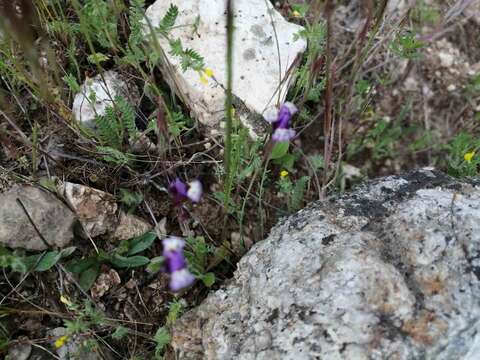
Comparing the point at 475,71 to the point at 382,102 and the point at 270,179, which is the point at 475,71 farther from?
the point at 270,179

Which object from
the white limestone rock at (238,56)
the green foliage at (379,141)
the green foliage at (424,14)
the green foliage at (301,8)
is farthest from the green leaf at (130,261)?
the green foliage at (424,14)

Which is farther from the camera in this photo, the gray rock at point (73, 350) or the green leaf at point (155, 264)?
the green leaf at point (155, 264)

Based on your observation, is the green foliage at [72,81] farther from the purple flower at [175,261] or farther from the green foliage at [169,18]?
the purple flower at [175,261]

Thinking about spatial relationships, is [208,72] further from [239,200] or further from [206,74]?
[239,200]

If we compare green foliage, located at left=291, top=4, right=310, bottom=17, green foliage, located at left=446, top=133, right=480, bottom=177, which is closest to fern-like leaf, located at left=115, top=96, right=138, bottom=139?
green foliage, located at left=291, top=4, right=310, bottom=17

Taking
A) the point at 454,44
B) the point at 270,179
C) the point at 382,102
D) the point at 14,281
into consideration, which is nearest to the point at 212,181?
the point at 270,179

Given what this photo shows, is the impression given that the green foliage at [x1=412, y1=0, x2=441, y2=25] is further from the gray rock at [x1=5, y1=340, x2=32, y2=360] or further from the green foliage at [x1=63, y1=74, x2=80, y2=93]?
the gray rock at [x1=5, y1=340, x2=32, y2=360]
